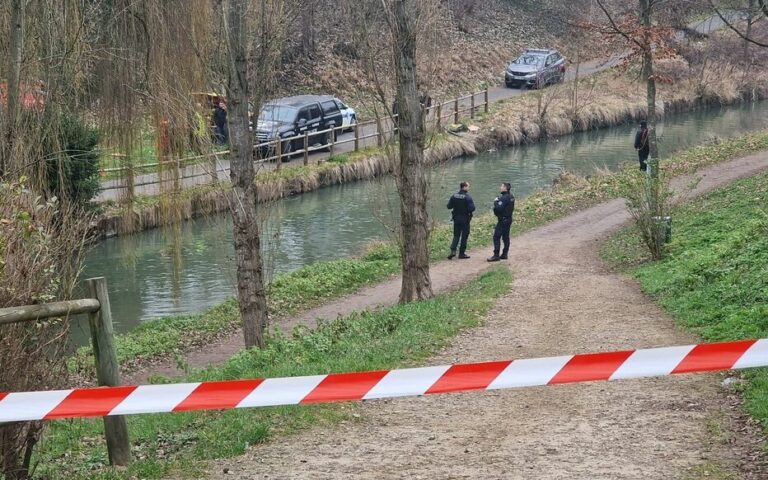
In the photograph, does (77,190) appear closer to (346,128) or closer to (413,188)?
(413,188)

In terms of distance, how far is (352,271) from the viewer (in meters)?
22.1

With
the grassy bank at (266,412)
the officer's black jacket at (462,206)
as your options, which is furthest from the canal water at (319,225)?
the grassy bank at (266,412)

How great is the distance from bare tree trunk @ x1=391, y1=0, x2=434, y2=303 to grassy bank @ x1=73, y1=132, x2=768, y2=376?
149 inches

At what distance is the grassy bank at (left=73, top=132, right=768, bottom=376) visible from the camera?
1712cm

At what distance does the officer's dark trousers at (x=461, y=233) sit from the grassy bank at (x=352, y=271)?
0.66 metres

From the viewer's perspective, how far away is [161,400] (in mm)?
5590

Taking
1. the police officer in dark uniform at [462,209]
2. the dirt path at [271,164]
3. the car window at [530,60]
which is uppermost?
the car window at [530,60]

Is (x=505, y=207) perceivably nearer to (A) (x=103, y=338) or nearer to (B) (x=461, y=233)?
(B) (x=461, y=233)

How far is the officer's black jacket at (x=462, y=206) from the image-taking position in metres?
21.6

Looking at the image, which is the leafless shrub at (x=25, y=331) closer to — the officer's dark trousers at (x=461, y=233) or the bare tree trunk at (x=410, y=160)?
the bare tree trunk at (x=410, y=160)

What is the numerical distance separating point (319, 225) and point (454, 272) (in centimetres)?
866

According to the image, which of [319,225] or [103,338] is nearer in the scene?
[103,338]

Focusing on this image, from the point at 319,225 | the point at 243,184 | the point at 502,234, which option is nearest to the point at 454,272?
the point at 502,234

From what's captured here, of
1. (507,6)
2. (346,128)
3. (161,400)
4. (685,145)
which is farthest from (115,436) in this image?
(507,6)
